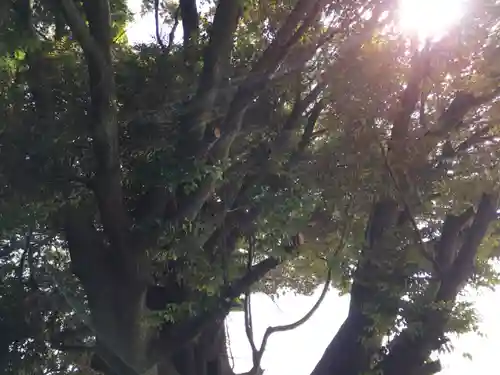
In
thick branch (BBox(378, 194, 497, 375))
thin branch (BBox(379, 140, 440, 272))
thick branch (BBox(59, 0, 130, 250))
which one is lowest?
thick branch (BBox(378, 194, 497, 375))

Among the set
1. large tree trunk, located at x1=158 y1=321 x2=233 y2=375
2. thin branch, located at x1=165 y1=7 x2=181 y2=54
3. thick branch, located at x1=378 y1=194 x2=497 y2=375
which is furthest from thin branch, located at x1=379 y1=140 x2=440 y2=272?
thin branch, located at x1=165 y1=7 x2=181 y2=54

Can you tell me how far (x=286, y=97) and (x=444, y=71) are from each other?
4.42ft

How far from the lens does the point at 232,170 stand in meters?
5.72

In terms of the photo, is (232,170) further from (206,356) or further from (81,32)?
(206,356)

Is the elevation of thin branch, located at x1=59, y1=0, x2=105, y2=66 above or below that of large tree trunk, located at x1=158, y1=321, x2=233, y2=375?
above

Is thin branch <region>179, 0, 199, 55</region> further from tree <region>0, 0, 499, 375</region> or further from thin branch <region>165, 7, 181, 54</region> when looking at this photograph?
tree <region>0, 0, 499, 375</region>

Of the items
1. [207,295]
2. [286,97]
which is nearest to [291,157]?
[286,97]

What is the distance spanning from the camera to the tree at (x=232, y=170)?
5324 mm

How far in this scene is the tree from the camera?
5324 mm

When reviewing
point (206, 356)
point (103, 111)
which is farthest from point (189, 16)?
point (206, 356)

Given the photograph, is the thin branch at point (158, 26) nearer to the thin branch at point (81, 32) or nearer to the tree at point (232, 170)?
the tree at point (232, 170)

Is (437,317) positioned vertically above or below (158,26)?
below

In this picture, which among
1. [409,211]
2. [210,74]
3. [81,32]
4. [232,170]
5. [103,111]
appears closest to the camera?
[81,32]

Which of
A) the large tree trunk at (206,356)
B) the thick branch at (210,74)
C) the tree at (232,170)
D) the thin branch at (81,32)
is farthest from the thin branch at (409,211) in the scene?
the thin branch at (81,32)
